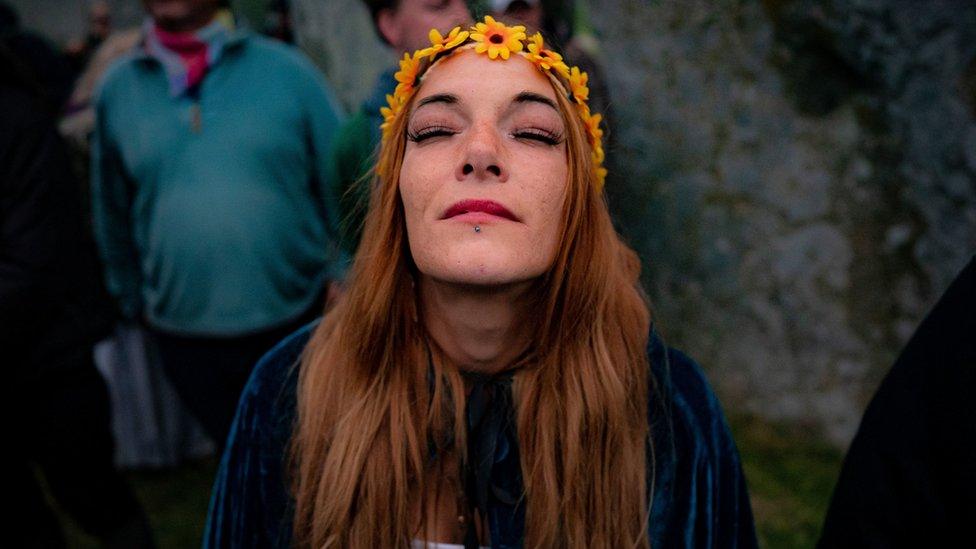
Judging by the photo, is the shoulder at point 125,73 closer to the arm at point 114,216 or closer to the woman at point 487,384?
the arm at point 114,216

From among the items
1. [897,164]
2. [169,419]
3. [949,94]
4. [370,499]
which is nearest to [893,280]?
[897,164]

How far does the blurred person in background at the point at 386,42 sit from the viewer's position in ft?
7.48

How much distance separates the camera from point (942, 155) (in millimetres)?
3234

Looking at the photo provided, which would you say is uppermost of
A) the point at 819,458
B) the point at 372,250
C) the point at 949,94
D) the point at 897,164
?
the point at 949,94

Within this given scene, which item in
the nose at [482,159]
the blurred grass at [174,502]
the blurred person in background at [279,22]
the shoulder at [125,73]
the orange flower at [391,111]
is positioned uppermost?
the blurred person in background at [279,22]

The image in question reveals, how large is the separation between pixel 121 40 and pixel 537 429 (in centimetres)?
354

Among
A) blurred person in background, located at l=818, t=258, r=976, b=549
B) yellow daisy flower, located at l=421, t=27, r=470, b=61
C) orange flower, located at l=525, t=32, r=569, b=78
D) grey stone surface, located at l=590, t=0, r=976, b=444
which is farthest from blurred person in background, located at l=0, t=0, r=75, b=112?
blurred person in background, located at l=818, t=258, r=976, b=549

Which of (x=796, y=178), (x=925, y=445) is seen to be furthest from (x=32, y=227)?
(x=796, y=178)

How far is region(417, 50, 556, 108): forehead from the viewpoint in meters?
1.43

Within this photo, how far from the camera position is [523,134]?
144cm

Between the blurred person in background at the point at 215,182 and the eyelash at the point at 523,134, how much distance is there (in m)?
1.10

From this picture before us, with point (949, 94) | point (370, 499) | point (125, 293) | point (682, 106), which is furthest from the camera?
point (682, 106)

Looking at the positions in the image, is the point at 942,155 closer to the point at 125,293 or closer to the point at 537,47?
the point at 537,47

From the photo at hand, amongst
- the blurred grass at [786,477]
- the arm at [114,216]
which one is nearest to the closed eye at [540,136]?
the arm at [114,216]
